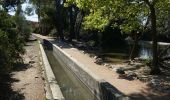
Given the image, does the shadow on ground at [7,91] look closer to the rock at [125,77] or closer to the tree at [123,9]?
the tree at [123,9]

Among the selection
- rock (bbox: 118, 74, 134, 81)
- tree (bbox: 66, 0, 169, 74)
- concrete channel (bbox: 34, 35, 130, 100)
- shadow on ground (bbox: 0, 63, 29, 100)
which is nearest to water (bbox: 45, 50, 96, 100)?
concrete channel (bbox: 34, 35, 130, 100)

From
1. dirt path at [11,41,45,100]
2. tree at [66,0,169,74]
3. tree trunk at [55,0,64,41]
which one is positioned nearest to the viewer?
dirt path at [11,41,45,100]

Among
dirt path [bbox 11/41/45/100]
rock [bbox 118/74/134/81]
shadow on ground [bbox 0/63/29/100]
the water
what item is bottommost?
the water

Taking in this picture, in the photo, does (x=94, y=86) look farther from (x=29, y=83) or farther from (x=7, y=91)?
(x=7, y=91)

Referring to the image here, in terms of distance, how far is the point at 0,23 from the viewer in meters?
19.2

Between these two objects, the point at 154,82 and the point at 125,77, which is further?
the point at 125,77

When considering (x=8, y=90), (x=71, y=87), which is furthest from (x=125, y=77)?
(x=8, y=90)

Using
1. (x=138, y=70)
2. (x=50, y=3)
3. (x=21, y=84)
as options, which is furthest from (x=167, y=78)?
(x=50, y=3)

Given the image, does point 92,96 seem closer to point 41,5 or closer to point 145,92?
point 145,92

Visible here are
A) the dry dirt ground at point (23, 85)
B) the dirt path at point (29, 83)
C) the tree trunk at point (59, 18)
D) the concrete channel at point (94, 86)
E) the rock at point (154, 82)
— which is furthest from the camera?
the tree trunk at point (59, 18)

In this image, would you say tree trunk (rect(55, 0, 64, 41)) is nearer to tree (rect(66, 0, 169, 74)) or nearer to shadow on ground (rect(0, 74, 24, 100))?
tree (rect(66, 0, 169, 74))

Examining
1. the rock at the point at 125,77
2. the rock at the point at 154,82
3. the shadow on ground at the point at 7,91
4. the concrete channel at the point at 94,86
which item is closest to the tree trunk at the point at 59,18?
the concrete channel at the point at 94,86

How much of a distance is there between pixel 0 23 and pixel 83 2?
495 centimetres

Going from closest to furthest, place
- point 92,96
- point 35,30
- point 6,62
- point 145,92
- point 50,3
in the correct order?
1. point 145,92
2. point 6,62
3. point 92,96
4. point 50,3
5. point 35,30
